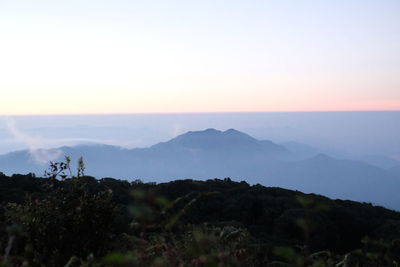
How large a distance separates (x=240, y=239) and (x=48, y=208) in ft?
11.1

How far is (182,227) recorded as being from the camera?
819cm

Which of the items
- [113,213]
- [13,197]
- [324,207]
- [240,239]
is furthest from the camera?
[13,197]

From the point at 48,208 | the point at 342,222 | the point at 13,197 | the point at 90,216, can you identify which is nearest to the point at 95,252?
the point at 90,216

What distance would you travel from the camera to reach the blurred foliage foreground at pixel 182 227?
10.4 ft

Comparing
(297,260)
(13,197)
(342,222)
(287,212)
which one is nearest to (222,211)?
(287,212)

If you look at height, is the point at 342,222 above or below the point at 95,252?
below

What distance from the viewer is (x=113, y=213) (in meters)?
7.95

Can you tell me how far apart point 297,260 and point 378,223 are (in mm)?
17256

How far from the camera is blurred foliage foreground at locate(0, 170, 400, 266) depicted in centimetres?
317

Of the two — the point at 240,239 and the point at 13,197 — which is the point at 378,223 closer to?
the point at 240,239

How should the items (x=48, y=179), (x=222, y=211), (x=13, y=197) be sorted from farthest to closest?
(x=222, y=211) → (x=13, y=197) → (x=48, y=179)

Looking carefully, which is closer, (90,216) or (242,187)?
(90,216)

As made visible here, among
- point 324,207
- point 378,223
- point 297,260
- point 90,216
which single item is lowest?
point 378,223

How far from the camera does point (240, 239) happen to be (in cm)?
739
